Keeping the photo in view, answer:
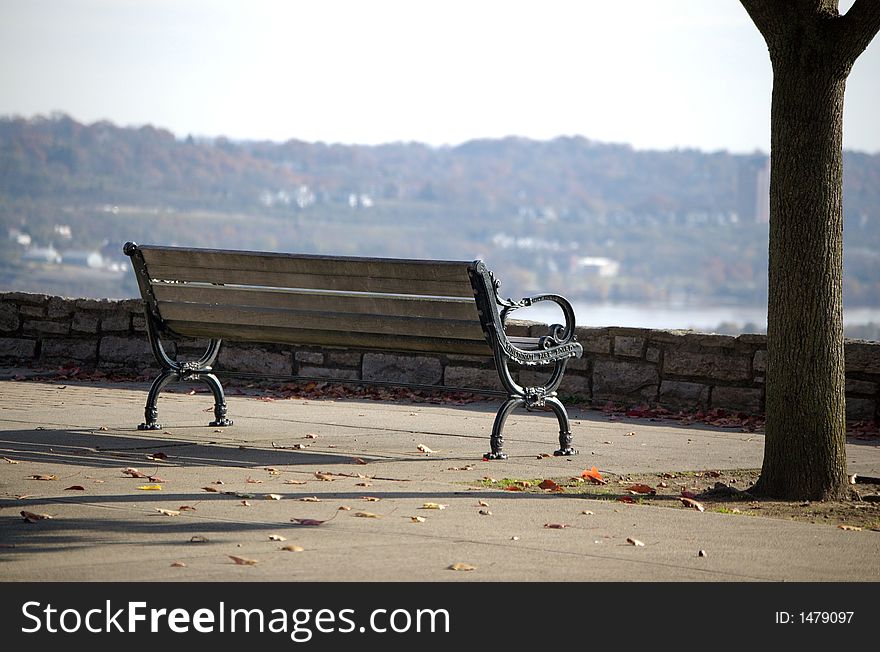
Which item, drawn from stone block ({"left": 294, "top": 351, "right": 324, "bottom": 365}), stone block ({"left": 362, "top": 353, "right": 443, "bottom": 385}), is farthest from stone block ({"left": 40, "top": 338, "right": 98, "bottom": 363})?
stone block ({"left": 362, "top": 353, "right": 443, "bottom": 385})

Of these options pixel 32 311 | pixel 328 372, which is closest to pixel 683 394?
pixel 328 372

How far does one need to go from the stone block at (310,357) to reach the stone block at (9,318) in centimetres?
259

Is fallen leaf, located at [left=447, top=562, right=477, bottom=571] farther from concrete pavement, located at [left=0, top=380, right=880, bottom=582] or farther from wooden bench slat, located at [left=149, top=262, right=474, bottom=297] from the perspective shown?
wooden bench slat, located at [left=149, top=262, right=474, bottom=297]

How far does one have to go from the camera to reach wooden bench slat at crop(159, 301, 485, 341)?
6320 millimetres

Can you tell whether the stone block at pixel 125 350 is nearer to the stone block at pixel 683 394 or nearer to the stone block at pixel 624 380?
the stone block at pixel 624 380

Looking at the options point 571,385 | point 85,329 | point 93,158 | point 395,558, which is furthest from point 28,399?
point 93,158

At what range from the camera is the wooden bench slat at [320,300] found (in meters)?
6.30

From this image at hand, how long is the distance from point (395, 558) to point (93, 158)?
74500 millimetres

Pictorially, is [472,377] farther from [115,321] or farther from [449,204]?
[449,204]

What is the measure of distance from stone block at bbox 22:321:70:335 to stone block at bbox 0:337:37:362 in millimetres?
101

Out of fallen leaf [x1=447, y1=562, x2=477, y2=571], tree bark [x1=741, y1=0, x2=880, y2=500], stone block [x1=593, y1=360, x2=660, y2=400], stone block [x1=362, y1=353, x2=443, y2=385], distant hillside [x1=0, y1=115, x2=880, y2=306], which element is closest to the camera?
fallen leaf [x1=447, y1=562, x2=477, y2=571]
